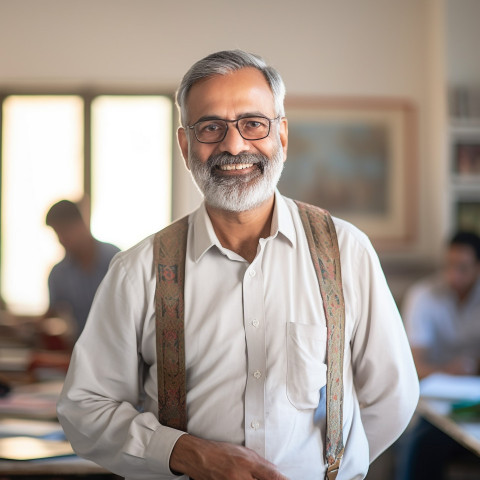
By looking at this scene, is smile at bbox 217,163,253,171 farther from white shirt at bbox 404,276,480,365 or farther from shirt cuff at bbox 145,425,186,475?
white shirt at bbox 404,276,480,365

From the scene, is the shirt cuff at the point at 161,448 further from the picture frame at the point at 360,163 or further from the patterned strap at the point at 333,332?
the picture frame at the point at 360,163

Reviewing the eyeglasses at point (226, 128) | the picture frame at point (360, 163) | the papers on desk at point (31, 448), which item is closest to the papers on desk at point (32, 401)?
the papers on desk at point (31, 448)

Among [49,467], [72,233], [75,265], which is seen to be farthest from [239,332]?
[75,265]

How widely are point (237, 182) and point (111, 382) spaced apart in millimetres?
495

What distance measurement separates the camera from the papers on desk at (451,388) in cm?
283

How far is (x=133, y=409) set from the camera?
1.53m

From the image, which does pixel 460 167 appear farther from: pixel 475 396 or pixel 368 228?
pixel 475 396

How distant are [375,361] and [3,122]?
Result: 4132 millimetres

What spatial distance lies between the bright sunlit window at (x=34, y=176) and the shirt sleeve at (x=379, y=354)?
12.4 feet

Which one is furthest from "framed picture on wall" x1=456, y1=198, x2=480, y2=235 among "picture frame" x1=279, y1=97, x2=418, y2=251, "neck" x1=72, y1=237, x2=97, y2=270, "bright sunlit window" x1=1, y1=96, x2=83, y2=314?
"bright sunlit window" x1=1, y1=96, x2=83, y2=314

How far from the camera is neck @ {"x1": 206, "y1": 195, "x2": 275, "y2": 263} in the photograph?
1.61 meters

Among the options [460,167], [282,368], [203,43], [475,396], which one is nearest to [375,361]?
[282,368]

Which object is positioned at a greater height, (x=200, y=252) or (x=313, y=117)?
(x=313, y=117)

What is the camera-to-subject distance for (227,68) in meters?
1.53
